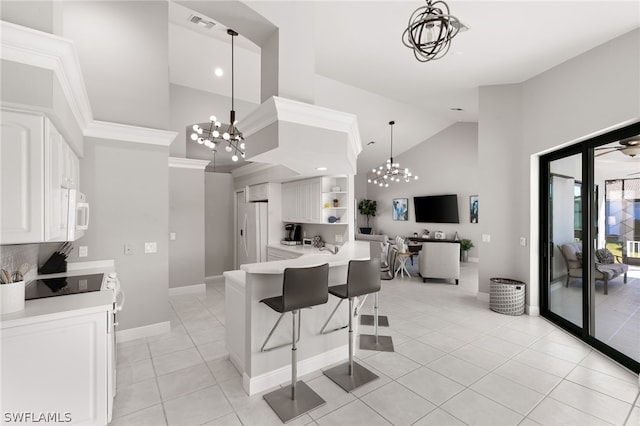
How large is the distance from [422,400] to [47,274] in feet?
11.7

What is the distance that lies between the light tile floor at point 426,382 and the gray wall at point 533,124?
3.59 feet

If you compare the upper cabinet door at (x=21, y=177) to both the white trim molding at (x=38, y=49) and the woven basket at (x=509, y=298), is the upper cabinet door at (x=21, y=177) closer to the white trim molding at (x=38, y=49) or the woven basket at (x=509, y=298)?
the white trim molding at (x=38, y=49)

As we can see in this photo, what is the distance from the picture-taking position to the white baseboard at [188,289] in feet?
17.6

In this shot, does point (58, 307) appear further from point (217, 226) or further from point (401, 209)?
point (401, 209)

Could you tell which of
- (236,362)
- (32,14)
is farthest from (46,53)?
(236,362)

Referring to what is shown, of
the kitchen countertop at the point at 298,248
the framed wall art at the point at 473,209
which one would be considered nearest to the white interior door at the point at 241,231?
the kitchen countertop at the point at 298,248

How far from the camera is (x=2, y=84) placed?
162cm

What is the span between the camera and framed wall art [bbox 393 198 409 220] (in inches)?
404

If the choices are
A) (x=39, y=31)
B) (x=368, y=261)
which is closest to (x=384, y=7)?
(x=368, y=261)

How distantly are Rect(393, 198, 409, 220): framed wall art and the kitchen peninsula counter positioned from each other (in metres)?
7.62

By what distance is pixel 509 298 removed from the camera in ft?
13.7

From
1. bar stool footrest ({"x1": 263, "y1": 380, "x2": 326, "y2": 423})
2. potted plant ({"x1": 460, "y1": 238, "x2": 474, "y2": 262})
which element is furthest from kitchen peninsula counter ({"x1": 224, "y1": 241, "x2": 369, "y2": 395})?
potted plant ({"x1": 460, "y1": 238, "x2": 474, "y2": 262})

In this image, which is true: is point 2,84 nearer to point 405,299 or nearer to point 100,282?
point 100,282

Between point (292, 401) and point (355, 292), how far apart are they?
1.00 meters
